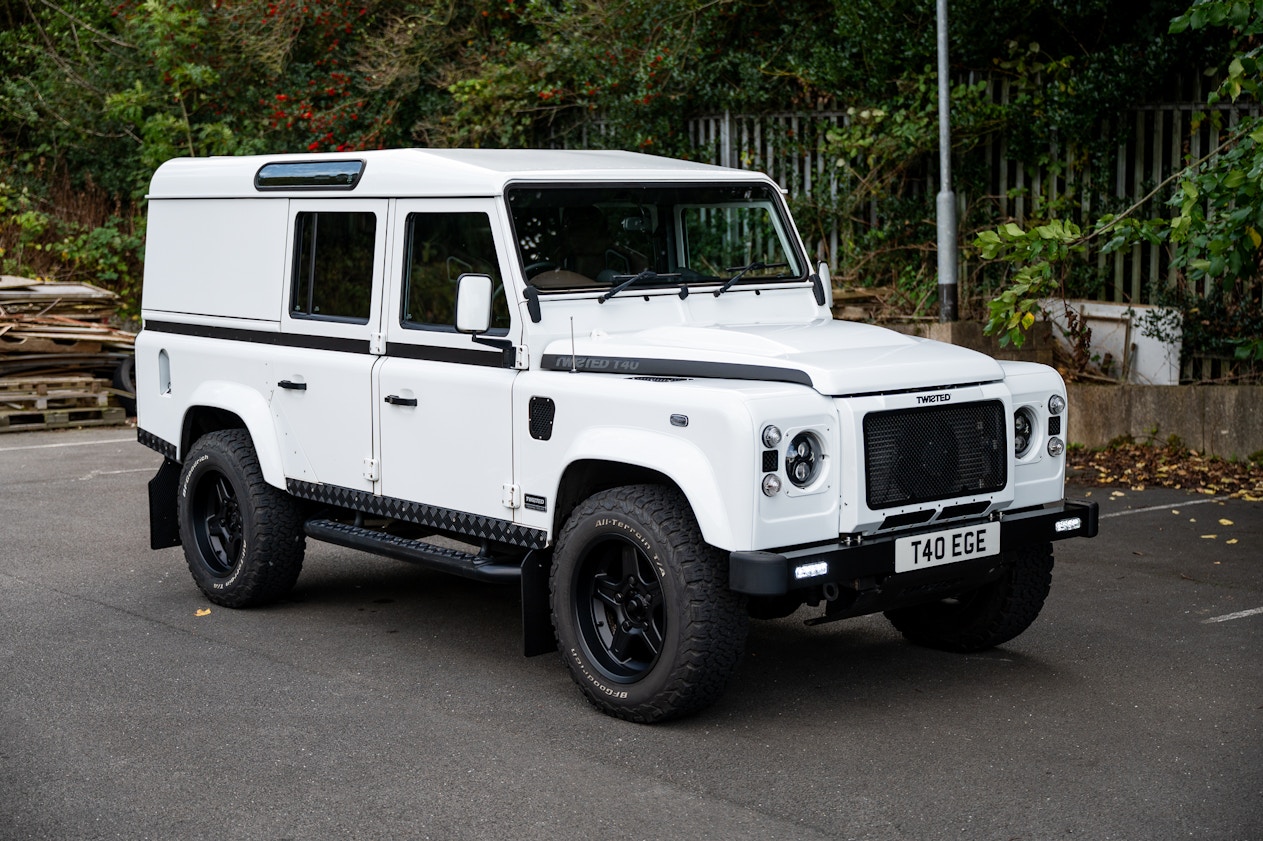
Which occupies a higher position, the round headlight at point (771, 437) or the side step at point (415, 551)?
the round headlight at point (771, 437)

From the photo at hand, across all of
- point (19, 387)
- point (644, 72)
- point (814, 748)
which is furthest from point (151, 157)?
point (814, 748)

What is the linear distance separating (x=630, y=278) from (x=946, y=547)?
187 centimetres

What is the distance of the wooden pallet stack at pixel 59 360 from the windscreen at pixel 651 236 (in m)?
9.57

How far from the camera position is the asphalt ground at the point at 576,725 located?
4789mm

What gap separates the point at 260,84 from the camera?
2048cm

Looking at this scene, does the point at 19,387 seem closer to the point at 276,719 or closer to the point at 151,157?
the point at 151,157

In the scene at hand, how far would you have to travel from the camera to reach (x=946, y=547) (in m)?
5.71

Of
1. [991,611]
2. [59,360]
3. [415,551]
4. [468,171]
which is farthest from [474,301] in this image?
[59,360]

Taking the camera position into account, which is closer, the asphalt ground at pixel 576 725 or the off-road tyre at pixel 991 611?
the asphalt ground at pixel 576 725

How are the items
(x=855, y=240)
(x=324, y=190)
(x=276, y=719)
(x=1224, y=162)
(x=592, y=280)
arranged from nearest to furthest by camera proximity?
(x=276, y=719) → (x=592, y=280) → (x=324, y=190) → (x=1224, y=162) → (x=855, y=240)

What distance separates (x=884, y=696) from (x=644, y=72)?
10763 millimetres

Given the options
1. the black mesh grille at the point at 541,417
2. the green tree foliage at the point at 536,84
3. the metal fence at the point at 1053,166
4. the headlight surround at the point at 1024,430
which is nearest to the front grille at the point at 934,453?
the headlight surround at the point at 1024,430

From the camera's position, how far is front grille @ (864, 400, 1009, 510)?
5574 millimetres

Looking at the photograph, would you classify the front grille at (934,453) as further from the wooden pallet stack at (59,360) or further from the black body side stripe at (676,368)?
the wooden pallet stack at (59,360)
